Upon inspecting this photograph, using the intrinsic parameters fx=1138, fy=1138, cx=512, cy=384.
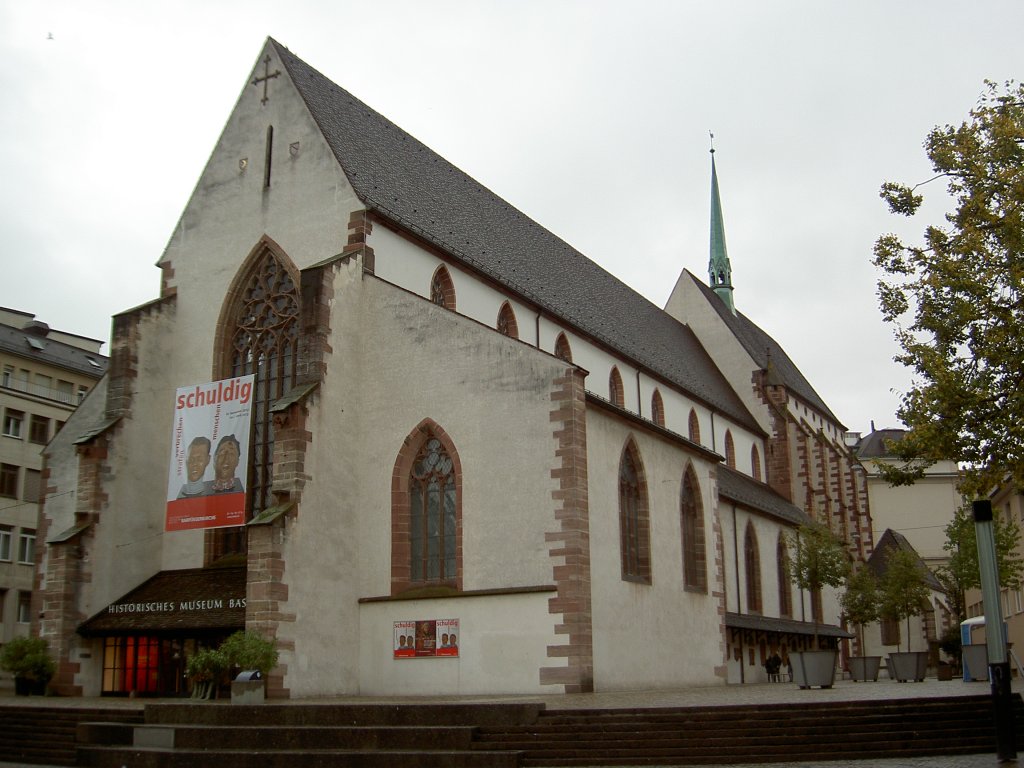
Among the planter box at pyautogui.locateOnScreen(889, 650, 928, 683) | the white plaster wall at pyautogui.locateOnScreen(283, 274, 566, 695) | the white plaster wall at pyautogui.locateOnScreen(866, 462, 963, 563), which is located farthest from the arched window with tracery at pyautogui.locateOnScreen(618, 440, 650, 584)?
the white plaster wall at pyautogui.locateOnScreen(866, 462, 963, 563)

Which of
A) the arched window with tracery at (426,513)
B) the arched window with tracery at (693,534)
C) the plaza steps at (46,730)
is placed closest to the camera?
the plaza steps at (46,730)

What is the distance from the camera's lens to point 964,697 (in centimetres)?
1589

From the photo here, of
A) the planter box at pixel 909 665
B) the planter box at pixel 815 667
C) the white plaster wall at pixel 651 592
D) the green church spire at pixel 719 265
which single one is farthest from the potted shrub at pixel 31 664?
the green church spire at pixel 719 265

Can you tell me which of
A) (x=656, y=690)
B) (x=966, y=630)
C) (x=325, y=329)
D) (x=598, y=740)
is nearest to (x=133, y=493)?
(x=325, y=329)

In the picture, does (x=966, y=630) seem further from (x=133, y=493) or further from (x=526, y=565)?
(x=133, y=493)

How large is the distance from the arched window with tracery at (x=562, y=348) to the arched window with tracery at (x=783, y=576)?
14078 millimetres

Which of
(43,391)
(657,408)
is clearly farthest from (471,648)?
(43,391)

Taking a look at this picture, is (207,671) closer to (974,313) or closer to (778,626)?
(974,313)

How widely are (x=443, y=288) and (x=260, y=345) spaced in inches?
183

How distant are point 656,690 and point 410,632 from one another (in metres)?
5.79

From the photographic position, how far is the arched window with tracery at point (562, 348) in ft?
106

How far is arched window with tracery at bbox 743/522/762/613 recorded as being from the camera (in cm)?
3844

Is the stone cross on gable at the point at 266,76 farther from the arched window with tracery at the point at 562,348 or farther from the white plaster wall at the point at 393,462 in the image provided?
the arched window with tracery at the point at 562,348

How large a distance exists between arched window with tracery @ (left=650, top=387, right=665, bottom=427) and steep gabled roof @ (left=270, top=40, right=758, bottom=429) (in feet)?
2.68
